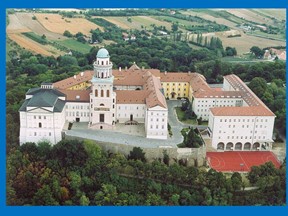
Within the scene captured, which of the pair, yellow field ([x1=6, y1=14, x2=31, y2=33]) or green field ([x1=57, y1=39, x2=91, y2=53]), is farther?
green field ([x1=57, y1=39, x2=91, y2=53])

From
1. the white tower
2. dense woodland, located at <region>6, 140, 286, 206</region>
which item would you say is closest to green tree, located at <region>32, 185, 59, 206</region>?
dense woodland, located at <region>6, 140, 286, 206</region>

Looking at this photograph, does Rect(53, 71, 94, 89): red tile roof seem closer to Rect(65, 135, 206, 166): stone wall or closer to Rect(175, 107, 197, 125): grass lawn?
Rect(65, 135, 206, 166): stone wall

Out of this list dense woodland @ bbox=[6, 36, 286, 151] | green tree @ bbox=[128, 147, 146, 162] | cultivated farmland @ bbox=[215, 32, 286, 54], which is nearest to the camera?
green tree @ bbox=[128, 147, 146, 162]

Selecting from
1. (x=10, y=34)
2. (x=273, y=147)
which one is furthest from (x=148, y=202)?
(x=10, y=34)

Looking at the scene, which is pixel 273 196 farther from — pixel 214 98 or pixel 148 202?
pixel 214 98

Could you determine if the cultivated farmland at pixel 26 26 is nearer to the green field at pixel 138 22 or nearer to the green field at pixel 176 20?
the green field at pixel 138 22

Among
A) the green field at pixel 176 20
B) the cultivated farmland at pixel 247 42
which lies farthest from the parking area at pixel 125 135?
the green field at pixel 176 20

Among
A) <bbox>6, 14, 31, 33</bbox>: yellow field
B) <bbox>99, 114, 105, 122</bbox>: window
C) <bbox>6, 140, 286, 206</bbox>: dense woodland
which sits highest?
<bbox>6, 14, 31, 33</bbox>: yellow field
